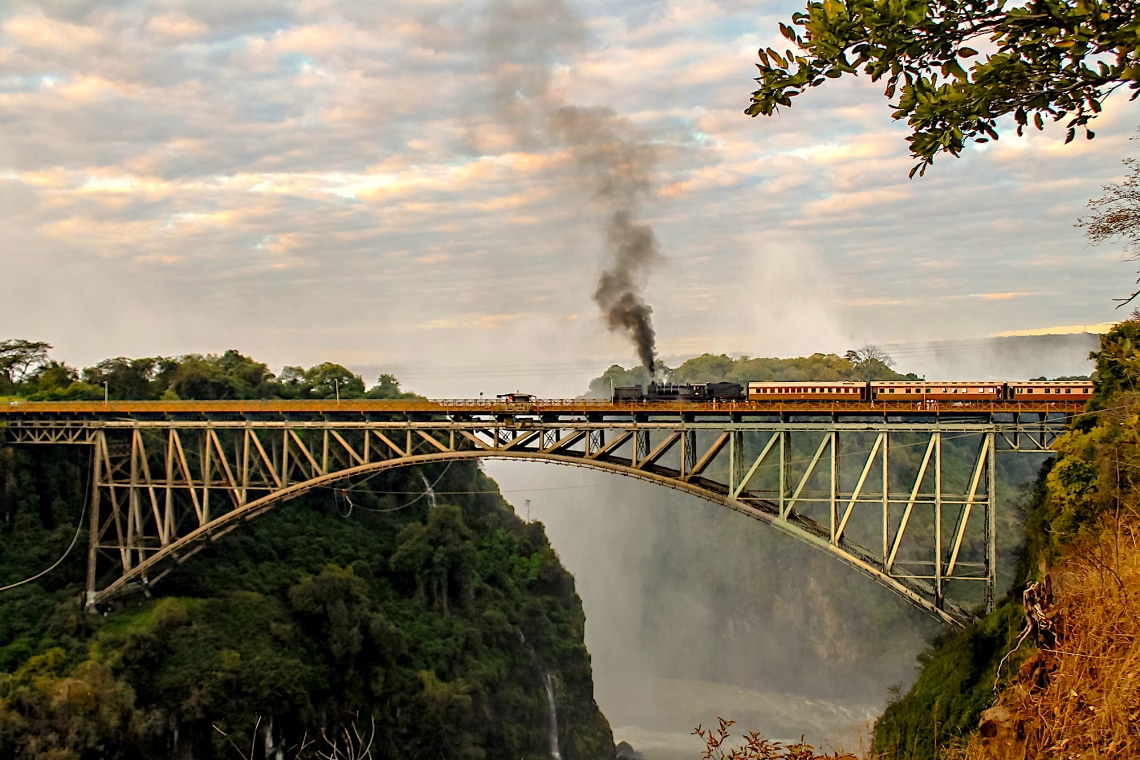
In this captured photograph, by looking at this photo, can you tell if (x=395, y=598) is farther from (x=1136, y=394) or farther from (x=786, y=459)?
(x=1136, y=394)

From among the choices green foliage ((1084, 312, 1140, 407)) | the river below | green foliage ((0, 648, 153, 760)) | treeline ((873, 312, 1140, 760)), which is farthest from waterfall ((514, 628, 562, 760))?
green foliage ((1084, 312, 1140, 407))

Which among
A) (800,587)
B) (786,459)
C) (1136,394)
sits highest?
(1136,394)

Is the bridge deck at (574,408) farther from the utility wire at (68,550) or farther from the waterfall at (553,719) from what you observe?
the waterfall at (553,719)

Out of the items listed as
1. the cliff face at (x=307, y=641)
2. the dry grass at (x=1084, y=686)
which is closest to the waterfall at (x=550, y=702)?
the cliff face at (x=307, y=641)

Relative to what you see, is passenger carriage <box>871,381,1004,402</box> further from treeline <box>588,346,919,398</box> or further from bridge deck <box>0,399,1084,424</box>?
treeline <box>588,346,919,398</box>

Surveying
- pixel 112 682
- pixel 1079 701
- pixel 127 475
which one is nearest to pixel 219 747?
pixel 112 682

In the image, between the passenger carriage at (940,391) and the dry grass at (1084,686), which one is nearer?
the dry grass at (1084,686)
